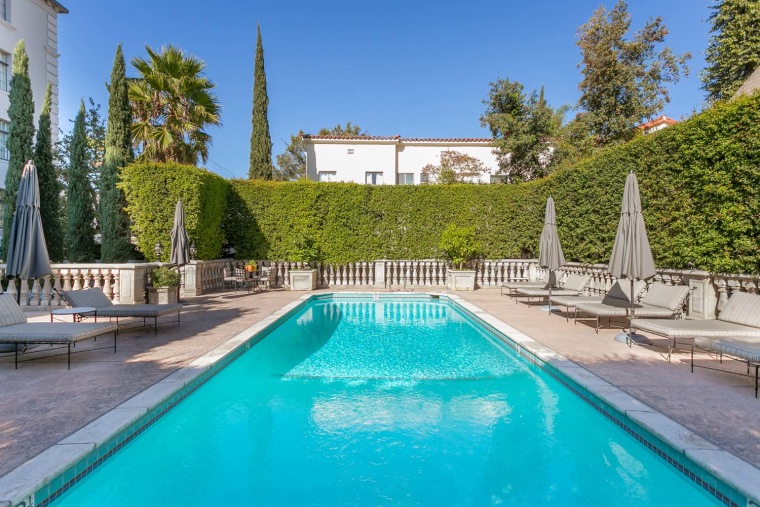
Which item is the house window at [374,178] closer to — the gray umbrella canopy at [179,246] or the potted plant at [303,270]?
the potted plant at [303,270]

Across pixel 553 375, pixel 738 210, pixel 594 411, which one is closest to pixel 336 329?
pixel 553 375

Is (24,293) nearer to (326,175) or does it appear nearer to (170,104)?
(170,104)

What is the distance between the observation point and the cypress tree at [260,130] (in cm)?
2672

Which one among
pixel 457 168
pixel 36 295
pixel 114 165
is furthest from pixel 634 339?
pixel 457 168

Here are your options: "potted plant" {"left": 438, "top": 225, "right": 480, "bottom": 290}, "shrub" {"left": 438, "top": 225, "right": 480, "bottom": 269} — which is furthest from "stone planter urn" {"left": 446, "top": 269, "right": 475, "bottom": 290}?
"shrub" {"left": 438, "top": 225, "right": 480, "bottom": 269}

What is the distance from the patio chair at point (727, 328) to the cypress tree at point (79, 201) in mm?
19836

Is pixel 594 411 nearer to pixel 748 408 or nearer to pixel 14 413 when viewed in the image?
pixel 748 408

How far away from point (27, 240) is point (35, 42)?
20997 mm

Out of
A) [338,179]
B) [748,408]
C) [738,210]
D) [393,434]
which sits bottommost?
[393,434]

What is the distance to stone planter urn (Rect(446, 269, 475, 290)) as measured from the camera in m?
16.7

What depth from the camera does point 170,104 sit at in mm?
16984

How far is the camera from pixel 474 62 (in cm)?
2100

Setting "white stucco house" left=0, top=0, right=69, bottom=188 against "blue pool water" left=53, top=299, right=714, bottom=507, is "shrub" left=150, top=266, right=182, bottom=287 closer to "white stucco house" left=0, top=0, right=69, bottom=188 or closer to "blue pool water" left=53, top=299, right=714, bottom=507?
"blue pool water" left=53, top=299, right=714, bottom=507

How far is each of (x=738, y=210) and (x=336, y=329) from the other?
28.8ft
